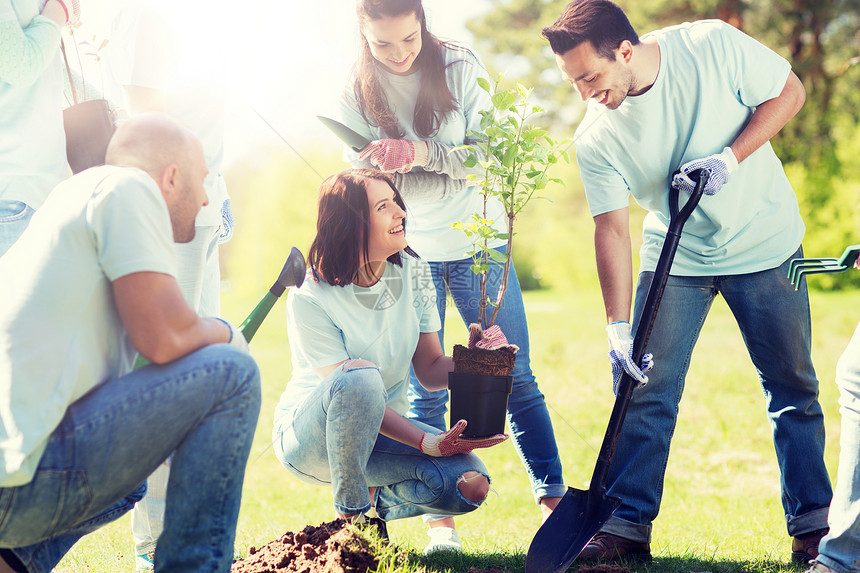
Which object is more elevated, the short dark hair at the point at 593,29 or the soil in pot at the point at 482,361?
the short dark hair at the point at 593,29

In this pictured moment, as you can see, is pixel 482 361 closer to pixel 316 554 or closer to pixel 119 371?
pixel 316 554

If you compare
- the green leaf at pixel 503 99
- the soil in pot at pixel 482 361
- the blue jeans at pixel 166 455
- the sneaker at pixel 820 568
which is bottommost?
the sneaker at pixel 820 568

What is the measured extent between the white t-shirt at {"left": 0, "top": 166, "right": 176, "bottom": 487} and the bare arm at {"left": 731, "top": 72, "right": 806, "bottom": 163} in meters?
1.86

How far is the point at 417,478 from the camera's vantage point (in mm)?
2348

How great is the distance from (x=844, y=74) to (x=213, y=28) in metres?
15.5

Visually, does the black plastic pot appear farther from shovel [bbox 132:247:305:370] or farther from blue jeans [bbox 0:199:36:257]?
blue jeans [bbox 0:199:36:257]

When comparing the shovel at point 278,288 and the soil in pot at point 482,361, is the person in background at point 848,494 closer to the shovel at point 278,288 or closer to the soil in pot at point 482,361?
the soil in pot at point 482,361

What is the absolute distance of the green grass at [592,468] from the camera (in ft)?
8.80

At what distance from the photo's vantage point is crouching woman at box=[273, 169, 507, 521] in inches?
89.0

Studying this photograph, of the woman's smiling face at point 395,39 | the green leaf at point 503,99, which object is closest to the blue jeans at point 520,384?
the green leaf at point 503,99

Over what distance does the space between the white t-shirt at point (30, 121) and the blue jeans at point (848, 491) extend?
7.44 ft

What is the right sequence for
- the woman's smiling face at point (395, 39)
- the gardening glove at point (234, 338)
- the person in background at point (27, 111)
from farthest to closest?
the woman's smiling face at point (395, 39) < the person in background at point (27, 111) < the gardening glove at point (234, 338)

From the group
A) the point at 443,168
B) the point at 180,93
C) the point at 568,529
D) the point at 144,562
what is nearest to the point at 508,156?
the point at 443,168

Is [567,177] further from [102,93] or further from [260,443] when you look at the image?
[102,93]
